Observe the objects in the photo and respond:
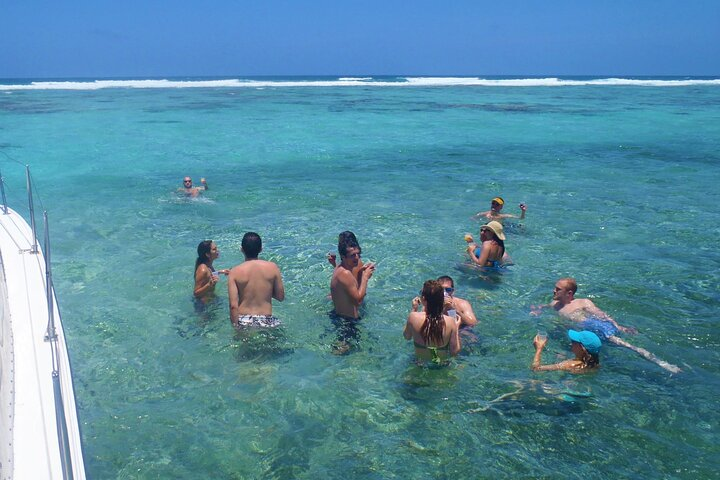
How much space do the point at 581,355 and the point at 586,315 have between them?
1196 mm

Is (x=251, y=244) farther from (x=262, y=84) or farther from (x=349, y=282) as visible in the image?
(x=262, y=84)

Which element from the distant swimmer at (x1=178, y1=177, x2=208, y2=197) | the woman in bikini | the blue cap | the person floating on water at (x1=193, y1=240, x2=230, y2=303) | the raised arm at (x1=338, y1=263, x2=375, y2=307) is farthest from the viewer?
the distant swimmer at (x1=178, y1=177, x2=208, y2=197)

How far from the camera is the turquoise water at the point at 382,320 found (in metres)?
4.32

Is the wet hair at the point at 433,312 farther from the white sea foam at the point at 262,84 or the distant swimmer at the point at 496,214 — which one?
the white sea foam at the point at 262,84

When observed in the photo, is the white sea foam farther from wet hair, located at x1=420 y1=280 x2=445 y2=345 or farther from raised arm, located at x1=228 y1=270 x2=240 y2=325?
wet hair, located at x1=420 y1=280 x2=445 y2=345

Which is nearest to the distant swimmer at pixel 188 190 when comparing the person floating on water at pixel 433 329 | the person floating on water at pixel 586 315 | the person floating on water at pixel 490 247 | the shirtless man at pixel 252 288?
the person floating on water at pixel 490 247

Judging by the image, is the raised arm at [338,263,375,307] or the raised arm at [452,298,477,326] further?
the raised arm at [452,298,477,326]

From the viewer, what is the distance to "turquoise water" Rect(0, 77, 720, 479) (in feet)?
14.2

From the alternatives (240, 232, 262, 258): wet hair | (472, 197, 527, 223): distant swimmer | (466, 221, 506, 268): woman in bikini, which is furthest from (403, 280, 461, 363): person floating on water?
(472, 197, 527, 223): distant swimmer

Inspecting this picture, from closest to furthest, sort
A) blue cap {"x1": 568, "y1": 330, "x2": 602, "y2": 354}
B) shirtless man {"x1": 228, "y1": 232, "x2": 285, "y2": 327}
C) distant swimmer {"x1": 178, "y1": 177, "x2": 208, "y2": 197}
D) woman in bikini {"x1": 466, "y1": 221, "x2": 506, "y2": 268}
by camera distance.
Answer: blue cap {"x1": 568, "y1": 330, "x2": 602, "y2": 354}, shirtless man {"x1": 228, "y1": 232, "x2": 285, "y2": 327}, woman in bikini {"x1": 466, "y1": 221, "x2": 506, "y2": 268}, distant swimmer {"x1": 178, "y1": 177, "x2": 208, "y2": 197}

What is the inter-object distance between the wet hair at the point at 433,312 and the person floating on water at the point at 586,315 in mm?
1973

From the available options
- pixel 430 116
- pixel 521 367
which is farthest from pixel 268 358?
pixel 430 116

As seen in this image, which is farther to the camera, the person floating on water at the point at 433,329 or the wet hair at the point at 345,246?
the wet hair at the point at 345,246

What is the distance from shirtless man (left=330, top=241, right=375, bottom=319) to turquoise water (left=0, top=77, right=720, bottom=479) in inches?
14.8
